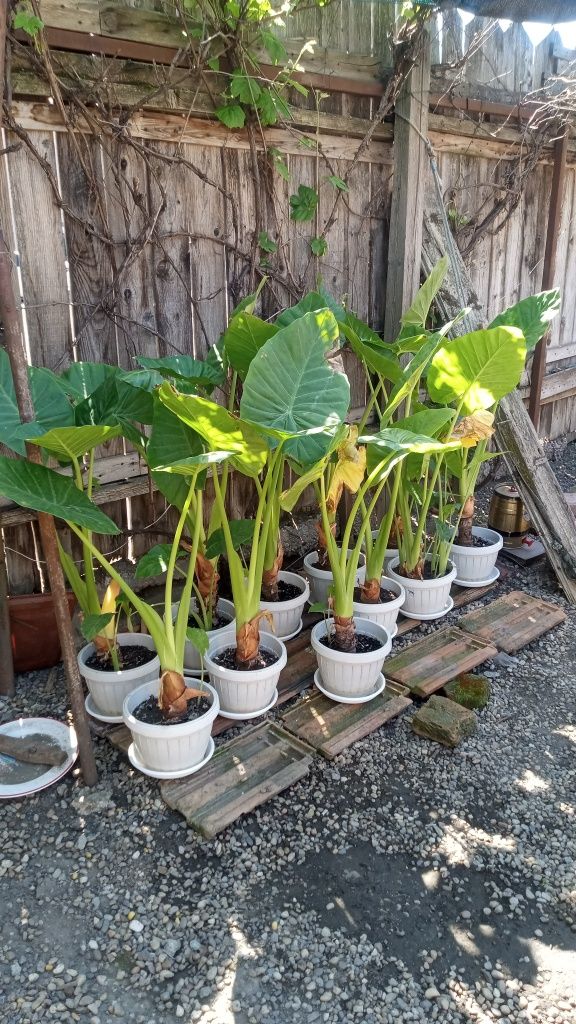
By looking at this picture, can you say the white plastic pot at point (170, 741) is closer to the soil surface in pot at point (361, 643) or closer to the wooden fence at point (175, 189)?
the soil surface in pot at point (361, 643)

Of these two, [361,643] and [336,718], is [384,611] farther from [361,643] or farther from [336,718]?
[336,718]

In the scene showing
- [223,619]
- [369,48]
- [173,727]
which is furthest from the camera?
[369,48]

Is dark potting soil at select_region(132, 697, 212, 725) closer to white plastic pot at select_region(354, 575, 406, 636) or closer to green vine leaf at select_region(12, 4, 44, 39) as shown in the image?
white plastic pot at select_region(354, 575, 406, 636)

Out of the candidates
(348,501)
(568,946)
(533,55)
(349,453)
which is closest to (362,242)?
(348,501)

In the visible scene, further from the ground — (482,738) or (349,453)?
(349,453)

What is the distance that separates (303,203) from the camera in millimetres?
2971

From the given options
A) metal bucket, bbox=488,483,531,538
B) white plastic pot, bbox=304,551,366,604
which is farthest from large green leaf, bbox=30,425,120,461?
metal bucket, bbox=488,483,531,538

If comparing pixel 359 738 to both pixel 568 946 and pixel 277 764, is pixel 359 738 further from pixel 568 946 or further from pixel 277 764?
pixel 568 946

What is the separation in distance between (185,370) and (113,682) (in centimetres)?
102

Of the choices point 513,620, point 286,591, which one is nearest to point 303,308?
point 286,591

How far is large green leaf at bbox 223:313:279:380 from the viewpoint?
2250 mm

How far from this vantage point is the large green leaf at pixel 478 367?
226 centimetres

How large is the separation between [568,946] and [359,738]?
2.67ft

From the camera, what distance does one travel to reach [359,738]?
2.27 meters
